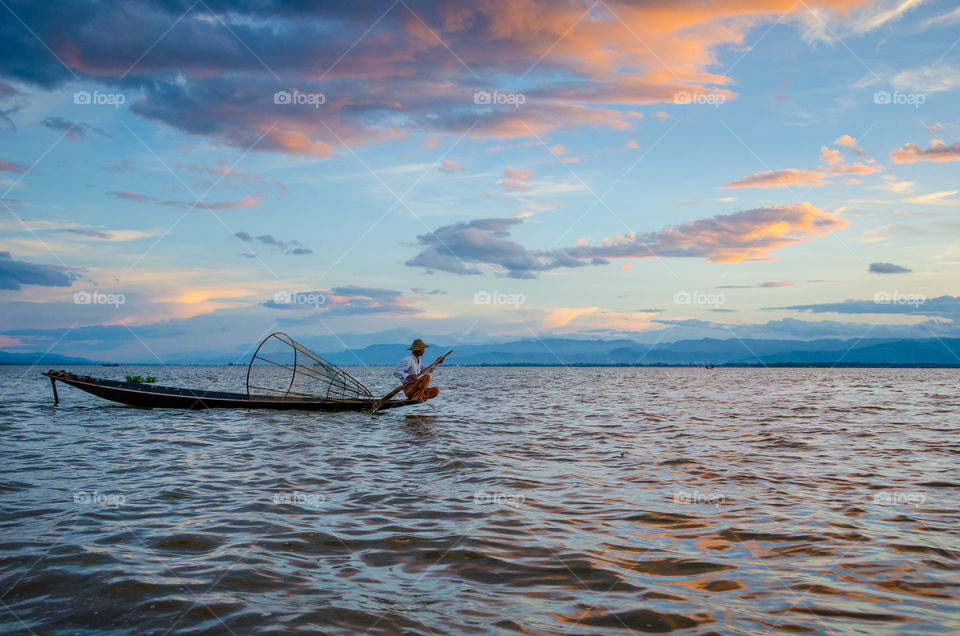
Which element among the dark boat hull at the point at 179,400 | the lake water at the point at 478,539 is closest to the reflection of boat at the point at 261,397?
the dark boat hull at the point at 179,400

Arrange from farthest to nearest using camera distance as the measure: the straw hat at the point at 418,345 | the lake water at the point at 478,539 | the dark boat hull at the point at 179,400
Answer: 1. the dark boat hull at the point at 179,400
2. the straw hat at the point at 418,345
3. the lake water at the point at 478,539

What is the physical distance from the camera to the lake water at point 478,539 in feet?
15.4

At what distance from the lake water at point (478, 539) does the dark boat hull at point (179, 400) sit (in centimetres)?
717

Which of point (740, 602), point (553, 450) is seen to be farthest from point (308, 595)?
point (553, 450)

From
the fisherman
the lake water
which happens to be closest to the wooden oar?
the fisherman

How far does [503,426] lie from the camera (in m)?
19.5

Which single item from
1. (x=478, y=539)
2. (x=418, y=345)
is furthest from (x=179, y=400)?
(x=478, y=539)

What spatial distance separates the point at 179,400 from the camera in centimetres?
2198

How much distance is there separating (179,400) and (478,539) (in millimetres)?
19318

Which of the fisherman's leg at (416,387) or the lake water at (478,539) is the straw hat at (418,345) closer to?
the fisherman's leg at (416,387)

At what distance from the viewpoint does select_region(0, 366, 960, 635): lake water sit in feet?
15.4

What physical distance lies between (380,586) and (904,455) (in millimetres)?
13039

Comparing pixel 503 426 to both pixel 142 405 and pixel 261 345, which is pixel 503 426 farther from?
pixel 142 405

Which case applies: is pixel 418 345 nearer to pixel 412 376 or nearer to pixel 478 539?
pixel 412 376
